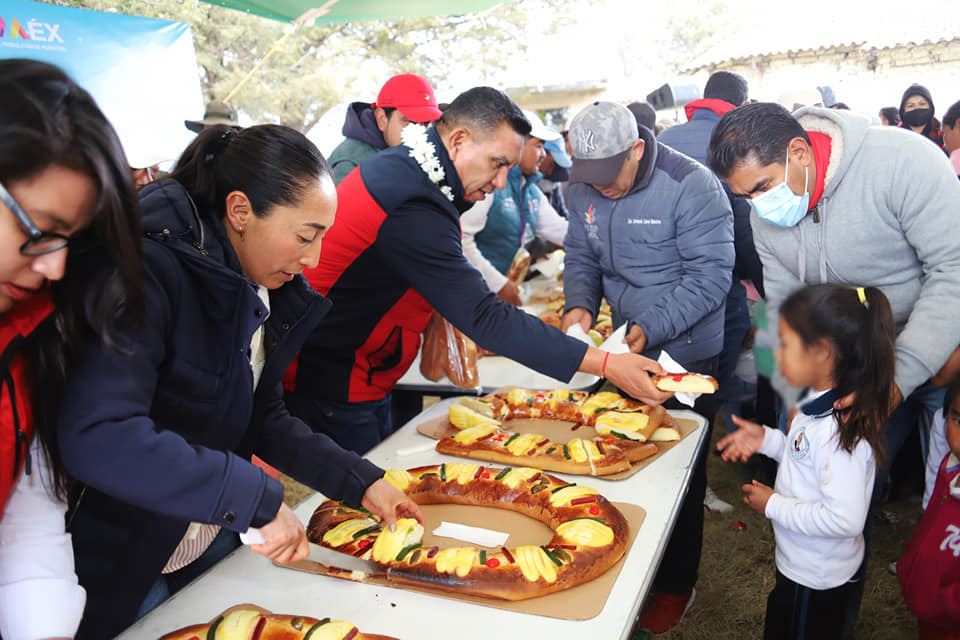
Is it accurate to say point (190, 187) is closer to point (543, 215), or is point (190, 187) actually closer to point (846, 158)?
point (846, 158)

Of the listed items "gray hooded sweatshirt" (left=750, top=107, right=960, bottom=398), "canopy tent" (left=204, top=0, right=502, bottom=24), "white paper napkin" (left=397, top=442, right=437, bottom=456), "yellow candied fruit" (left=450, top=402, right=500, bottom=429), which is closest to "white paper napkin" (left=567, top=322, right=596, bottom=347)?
"yellow candied fruit" (left=450, top=402, right=500, bottom=429)

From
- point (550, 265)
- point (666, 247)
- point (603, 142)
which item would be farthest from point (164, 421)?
point (550, 265)

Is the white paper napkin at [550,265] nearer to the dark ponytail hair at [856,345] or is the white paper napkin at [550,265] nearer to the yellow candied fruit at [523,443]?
the yellow candied fruit at [523,443]

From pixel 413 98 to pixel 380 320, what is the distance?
1.63 m

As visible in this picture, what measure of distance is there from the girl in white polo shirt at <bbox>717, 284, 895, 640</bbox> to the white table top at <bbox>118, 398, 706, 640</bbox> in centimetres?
36

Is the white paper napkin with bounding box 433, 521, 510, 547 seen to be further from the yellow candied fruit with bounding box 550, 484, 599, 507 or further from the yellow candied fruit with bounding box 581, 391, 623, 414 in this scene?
the yellow candied fruit with bounding box 581, 391, 623, 414

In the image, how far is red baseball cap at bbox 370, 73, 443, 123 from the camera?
11.2 ft

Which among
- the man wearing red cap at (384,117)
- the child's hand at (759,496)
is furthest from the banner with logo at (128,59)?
the child's hand at (759,496)

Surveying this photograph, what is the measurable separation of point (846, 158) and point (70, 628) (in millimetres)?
2318

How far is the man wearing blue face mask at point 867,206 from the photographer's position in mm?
1876

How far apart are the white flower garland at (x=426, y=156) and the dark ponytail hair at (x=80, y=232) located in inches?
50.3

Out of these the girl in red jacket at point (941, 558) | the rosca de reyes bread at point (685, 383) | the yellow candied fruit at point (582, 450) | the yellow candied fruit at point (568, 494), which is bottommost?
the girl in red jacket at point (941, 558)

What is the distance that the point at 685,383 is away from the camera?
215 cm

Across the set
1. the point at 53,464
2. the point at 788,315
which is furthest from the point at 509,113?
the point at 53,464
